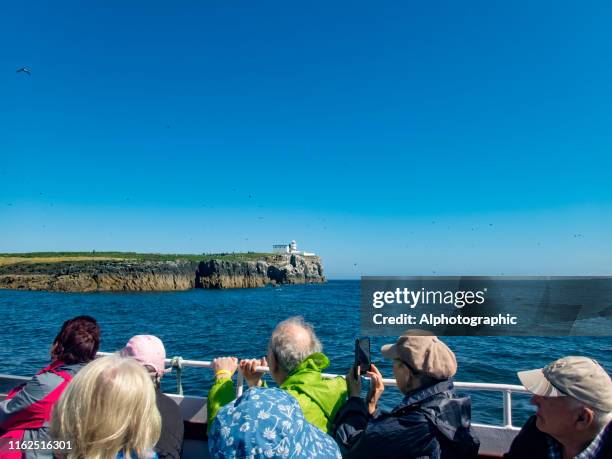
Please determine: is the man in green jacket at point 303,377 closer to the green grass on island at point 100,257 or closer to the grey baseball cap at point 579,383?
the grey baseball cap at point 579,383

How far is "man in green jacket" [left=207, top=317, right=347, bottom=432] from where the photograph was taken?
2.45 m

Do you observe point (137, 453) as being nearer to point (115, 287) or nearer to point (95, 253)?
point (115, 287)

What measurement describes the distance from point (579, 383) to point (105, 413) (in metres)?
2.26

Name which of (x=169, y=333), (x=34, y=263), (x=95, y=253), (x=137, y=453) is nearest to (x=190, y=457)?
(x=137, y=453)

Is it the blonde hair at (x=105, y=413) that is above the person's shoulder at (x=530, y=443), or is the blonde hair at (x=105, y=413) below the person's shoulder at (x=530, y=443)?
above

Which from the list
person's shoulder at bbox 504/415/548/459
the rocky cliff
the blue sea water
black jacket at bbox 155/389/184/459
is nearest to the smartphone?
person's shoulder at bbox 504/415/548/459

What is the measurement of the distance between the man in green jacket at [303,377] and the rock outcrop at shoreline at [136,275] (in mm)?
94937

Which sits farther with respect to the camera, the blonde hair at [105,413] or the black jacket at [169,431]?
the black jacket at [169,431]

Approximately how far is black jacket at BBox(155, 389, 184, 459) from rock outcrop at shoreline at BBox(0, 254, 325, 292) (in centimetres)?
9454

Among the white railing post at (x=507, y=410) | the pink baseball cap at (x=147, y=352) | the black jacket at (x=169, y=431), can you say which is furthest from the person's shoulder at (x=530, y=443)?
the pink baseball cap at (x=147, y=352)

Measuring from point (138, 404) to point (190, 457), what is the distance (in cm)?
217

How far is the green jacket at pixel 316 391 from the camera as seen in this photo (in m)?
2.43

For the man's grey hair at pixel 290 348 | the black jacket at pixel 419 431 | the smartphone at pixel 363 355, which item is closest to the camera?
the black jacket at pixel 419 431

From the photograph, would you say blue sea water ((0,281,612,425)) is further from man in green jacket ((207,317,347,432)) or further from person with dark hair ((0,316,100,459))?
person with dark hair ((0,316,100,459))
